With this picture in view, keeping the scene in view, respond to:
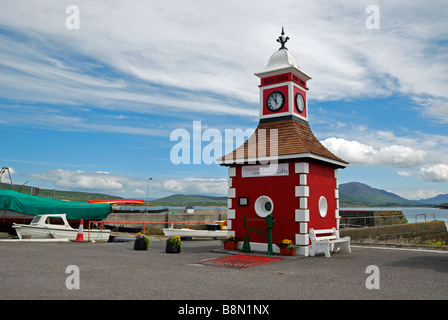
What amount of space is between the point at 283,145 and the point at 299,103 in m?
2.88

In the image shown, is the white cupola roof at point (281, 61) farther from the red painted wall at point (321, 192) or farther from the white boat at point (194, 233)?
the white boat at point (194, 233)

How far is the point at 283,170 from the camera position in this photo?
14.5 metres

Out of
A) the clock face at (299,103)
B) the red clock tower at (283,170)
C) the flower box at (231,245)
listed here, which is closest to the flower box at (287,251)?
the red clock tower at (283,170)

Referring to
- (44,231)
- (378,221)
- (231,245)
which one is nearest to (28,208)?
(44,231)

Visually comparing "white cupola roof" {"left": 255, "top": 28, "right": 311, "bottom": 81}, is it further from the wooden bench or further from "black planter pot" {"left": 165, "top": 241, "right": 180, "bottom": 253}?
"black planter pot" {"left": 165, "top": 241, "right": 180, "bottom": 253}

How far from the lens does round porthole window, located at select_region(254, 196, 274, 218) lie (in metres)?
14.9

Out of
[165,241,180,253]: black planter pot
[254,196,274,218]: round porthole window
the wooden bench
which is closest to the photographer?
the wooden bench

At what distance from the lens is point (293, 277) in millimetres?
9445

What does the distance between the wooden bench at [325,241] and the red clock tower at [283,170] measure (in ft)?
0.86

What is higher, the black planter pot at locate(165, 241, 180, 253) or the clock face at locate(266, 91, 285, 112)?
the clock face at locate(266, 91, 285, 112)

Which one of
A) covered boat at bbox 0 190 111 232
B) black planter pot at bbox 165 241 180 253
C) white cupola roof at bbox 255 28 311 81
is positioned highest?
white cupola roof at bbox 255 28 311 81

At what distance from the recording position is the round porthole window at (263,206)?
1486 centimetres

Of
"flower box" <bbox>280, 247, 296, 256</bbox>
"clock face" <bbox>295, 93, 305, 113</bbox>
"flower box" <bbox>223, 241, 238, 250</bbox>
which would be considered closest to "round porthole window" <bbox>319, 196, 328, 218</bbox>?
"flower box" <bbox>280, 247, 296, 256</bbox>

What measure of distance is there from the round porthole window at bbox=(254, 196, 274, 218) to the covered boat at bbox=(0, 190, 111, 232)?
15.8m
